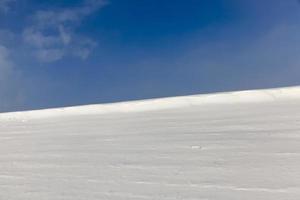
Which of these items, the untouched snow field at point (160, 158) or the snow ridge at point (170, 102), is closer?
the untouched snow field at point (160, 158)

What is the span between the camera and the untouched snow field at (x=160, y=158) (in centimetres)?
140

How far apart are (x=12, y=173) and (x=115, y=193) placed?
0.58 meters

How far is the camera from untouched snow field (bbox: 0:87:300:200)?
140 centimetres

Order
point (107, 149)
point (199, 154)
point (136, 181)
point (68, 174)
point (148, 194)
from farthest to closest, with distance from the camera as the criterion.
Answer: point (107, 149) → point (199, 154) → point (68, 174) → point (136, 181) → point (148, 194)

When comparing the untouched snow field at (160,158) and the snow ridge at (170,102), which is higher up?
the snow ridge at (170,102)

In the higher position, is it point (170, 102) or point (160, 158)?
point (170, 102)

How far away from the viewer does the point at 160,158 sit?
1.93 metres

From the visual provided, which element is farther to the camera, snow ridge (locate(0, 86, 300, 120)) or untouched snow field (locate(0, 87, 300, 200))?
snow ridge (locate(0, 86, 300, 120))

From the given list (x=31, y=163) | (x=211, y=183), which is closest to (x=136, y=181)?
(x=211, y=183)

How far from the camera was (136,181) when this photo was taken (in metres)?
1.54

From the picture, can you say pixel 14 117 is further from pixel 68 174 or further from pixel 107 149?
pixel 68 174

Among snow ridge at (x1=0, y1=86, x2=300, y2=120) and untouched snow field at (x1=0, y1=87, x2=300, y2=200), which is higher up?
snow ridge at (x1=0, y1=86, x2=300, y2=120)

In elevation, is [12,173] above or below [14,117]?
below

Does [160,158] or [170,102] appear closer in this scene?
[160,158]
